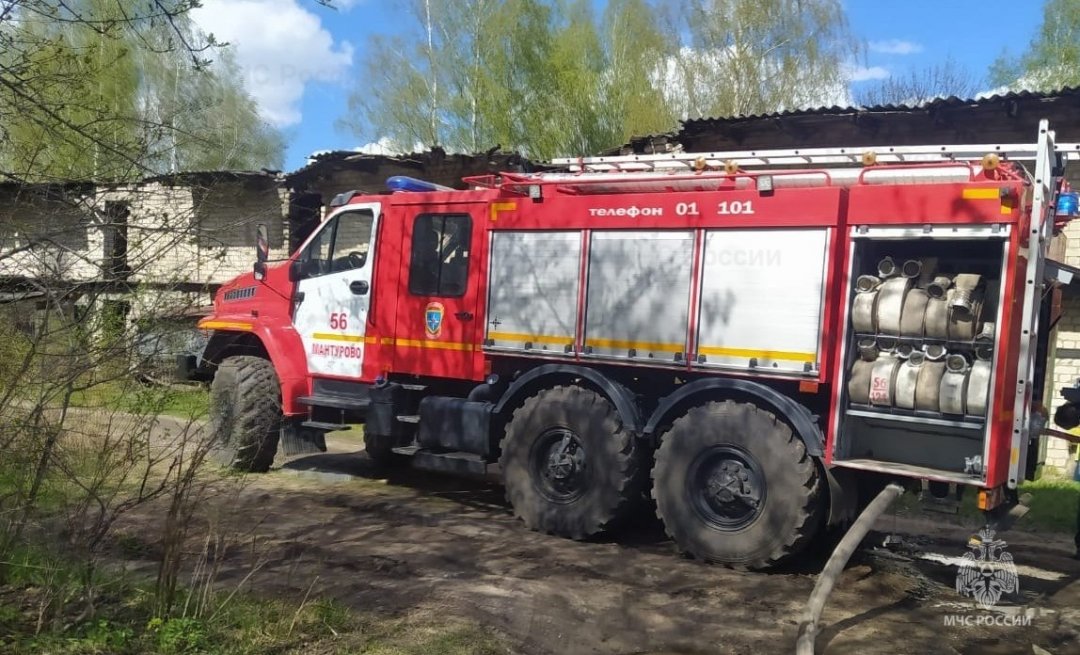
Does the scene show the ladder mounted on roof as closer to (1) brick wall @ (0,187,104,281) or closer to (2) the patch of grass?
(2) the patch of grass

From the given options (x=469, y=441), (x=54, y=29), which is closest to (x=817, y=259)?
(x=469, y=441)

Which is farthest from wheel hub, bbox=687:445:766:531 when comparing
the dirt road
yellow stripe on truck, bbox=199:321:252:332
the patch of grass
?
yellow stripe on truck, bbox=199:321:252:332

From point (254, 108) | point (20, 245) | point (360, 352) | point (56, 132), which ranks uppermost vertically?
point (254, 108)

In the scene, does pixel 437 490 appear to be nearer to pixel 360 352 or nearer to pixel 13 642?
pixel 360 352

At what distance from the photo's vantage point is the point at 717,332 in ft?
20.8

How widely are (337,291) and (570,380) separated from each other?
2.74 meters

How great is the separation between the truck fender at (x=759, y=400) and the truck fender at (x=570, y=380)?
0.16 meters

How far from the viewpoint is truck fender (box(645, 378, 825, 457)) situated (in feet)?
19.4

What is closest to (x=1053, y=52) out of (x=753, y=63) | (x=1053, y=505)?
(x=753, y=63)

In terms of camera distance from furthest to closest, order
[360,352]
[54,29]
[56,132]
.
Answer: [360,352]
[54,29]
[56,132]

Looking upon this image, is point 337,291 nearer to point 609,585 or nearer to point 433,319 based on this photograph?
point 433,319

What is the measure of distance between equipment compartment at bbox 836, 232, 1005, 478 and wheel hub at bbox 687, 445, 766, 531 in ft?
2.10

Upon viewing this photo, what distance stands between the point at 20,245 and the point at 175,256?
0.90 metres

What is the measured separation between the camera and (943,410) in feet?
18.3
